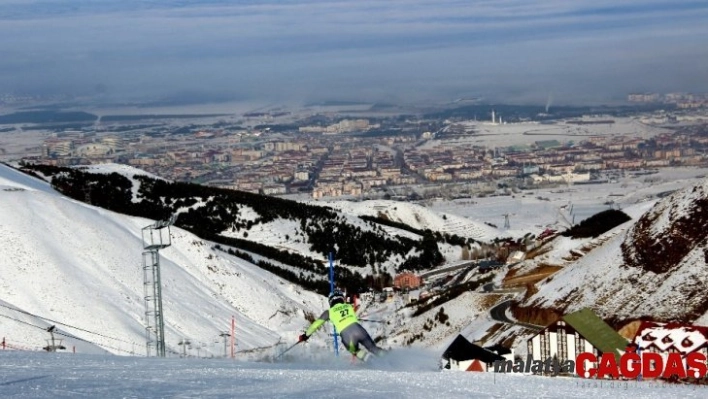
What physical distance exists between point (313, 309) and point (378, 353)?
125 feet

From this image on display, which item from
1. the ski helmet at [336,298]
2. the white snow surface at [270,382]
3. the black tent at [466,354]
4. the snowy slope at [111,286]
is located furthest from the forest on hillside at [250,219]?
the ski helmet at [336,298]

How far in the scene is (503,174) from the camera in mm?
195375

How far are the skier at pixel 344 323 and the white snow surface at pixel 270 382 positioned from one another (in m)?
0.51

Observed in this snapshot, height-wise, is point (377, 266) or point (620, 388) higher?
point (620, 388)

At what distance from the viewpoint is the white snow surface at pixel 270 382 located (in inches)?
738

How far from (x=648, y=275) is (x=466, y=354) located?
39.1ft

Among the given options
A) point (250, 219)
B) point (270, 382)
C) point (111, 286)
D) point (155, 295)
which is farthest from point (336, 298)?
point (250, 219)

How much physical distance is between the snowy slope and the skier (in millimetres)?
A: 18181

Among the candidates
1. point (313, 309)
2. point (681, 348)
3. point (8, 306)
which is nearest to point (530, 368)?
point (681, 348)

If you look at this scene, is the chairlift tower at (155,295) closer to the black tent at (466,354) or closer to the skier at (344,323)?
the black tent at (466,354)

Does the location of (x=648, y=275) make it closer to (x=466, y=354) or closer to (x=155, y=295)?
(x=466, y=354)

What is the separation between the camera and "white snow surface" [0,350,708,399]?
18.7m

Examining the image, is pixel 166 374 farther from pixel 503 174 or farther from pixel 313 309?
pixel 503 174

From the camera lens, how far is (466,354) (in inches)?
1153
